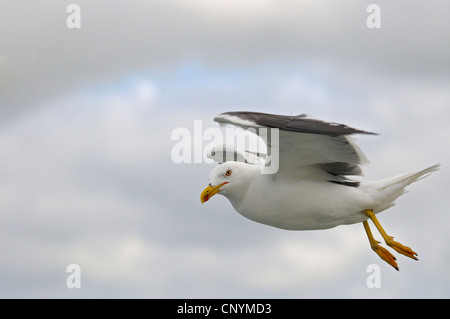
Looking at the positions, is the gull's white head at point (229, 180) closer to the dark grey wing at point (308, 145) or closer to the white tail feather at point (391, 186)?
the dark grey wing at point (308, 145)

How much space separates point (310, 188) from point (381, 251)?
2.35 metres

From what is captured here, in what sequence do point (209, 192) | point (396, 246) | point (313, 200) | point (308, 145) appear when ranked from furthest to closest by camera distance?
point (396, 246) → point (209, 192) → point (313, 200) → point (308, 145)

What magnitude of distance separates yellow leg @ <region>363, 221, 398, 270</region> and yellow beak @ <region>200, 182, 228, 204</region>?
3323 millimetres

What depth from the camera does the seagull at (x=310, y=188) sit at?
1688 cm

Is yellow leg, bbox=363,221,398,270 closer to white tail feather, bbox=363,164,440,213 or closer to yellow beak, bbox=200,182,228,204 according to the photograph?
white tail feather, bbox=363,164,440,213

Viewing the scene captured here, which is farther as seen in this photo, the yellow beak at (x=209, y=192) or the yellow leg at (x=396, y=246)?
the yellow leg at (x=396, y=246)

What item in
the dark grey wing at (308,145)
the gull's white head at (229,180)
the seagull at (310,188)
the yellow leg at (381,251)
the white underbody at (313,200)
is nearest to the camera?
the dark grey wing at (308,145)

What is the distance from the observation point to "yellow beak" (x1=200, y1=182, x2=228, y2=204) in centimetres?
1723

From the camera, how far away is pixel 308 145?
1650 cm

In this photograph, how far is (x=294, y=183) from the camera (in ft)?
56.4

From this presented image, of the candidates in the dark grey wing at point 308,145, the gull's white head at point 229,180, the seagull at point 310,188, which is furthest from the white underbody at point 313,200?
the dark grey wing at point 308,145

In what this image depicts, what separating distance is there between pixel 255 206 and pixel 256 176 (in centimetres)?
63

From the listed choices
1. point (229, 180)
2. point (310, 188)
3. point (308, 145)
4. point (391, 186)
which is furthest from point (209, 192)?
point (391, 186)

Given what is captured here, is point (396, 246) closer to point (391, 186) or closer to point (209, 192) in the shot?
point (391, 186)
